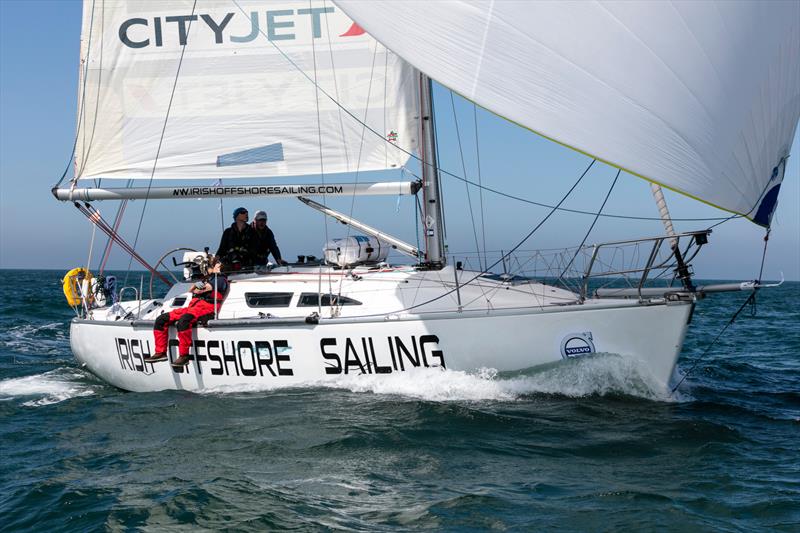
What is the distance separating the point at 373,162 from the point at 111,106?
12.9ft

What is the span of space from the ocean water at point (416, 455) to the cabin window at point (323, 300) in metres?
1.11

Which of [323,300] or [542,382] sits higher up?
[323,300]

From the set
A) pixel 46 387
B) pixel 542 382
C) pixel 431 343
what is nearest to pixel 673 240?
pixel 542 382

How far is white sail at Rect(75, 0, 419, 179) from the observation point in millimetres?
10422

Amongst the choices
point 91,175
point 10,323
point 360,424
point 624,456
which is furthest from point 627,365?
point 10,323

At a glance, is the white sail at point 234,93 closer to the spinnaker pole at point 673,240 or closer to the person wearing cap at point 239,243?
the person wearing cap at point 239,243

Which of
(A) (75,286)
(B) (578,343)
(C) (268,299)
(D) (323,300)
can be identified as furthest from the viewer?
(A) (75,286)

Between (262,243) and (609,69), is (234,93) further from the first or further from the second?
(609,69)

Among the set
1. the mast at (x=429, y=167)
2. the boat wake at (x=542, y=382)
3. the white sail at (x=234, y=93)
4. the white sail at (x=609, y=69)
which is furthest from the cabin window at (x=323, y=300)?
the white sail at (x=609, y=69)

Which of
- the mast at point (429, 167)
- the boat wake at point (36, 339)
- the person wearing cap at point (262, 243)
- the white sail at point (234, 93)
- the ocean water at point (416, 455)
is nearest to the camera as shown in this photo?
the ocean water at point (416, 455)

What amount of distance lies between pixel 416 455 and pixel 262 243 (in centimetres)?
563

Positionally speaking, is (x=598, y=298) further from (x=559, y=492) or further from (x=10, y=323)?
(x=10, y=323)

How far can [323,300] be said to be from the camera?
9812 millimetres

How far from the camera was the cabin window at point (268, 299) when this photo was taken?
10.0 meters
